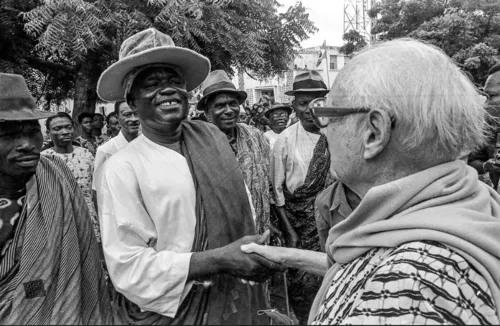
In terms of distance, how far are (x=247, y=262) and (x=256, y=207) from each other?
1764 mm

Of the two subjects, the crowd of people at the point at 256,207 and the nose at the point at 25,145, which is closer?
the crowd of people at the point at 256,207

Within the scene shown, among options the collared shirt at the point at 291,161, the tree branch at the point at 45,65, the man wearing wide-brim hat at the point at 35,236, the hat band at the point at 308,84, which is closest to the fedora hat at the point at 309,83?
the hat band at the point at 308,84

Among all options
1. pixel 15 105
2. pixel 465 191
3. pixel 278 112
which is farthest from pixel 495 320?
pixel 278 112

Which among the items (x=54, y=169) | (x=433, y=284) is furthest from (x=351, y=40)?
(x=433, y=284)

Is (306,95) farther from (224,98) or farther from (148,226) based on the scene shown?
(148,226)

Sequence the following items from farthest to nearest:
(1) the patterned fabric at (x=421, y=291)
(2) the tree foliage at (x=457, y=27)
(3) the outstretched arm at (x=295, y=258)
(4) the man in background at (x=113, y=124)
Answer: (2) the tree foliage at (x=457, y=27), (4) the man in background at (x=113, y=124), (3) the outstretched arm at (x=295, y=258), (1) the patterned fabric at (x=421, y=291)

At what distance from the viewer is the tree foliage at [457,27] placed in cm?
1606

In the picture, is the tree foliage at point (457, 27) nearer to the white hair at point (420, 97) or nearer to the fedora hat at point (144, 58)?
the fedora hat at point (144, 58)

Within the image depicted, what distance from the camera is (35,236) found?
7.55ft

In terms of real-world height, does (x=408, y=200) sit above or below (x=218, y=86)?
below

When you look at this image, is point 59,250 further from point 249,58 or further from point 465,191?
point 249,58

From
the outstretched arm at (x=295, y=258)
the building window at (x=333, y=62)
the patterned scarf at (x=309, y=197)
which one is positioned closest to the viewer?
the outstretched arm at (x=295, y=258)

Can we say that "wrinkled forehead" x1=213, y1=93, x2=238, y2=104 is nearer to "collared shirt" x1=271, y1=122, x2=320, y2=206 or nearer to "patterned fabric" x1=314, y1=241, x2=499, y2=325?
"collared shirt" x1=271, y1=122, x2=320, y2=206

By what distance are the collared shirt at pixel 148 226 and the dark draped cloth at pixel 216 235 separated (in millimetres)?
60
